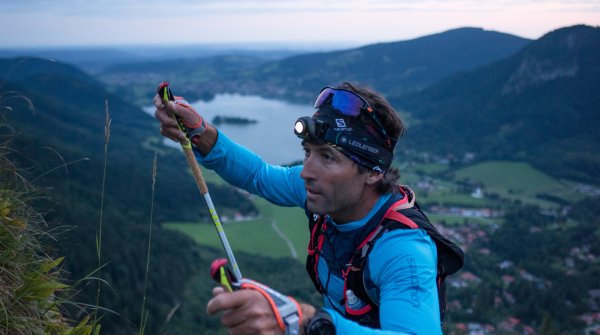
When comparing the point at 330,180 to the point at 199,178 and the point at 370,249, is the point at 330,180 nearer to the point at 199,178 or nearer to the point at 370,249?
the point at 370,249

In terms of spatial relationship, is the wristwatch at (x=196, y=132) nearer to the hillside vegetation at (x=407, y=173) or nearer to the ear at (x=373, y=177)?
the hillside vegetation at (x=407, y=173)

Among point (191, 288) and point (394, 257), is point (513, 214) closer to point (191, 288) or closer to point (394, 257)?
point (191, 288)

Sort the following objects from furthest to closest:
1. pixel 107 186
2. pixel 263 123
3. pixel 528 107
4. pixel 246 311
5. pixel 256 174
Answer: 1. pixel 528 107
2. pixel 263 123
3. pixel 107 186
4. pixel 256 174
5. pixel 246 311

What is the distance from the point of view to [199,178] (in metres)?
2.00

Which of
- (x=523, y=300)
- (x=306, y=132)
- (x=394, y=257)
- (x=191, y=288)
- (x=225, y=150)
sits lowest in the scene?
(x=523, y=300)

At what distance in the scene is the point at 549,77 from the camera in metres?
91.4

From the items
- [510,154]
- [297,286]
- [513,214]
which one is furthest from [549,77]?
[297,286]

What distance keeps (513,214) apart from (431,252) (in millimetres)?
55553

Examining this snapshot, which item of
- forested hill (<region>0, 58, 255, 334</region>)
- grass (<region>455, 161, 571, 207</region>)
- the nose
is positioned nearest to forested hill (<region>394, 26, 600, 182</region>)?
grass (<region>455, 161, 571, 207</region>)

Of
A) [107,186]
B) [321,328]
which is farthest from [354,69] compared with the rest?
[321,328]

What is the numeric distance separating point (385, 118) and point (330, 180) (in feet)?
1.45

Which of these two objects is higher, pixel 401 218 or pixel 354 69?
pixel 354 69

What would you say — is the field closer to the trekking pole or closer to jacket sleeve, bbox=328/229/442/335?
the trekking pole

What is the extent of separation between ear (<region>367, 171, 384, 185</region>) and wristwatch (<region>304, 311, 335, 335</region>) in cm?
103
